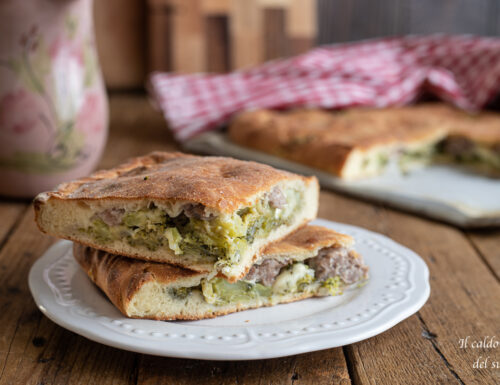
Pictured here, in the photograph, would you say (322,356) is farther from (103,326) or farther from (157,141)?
(157,141)

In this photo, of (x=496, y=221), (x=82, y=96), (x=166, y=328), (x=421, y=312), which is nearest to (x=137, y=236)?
(x=166, y=328)

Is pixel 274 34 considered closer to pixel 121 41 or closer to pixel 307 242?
pixel 121 41

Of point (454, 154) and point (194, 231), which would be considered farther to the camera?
point (454, 154)

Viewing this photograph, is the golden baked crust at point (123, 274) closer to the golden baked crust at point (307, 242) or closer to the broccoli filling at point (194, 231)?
the broccoli filling at point (194, 231)

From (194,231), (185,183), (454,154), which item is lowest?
(454,154)

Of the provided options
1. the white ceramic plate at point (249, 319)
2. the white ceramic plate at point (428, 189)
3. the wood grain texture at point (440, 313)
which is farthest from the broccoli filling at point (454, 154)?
the white ceramic plate at point (249, 319)

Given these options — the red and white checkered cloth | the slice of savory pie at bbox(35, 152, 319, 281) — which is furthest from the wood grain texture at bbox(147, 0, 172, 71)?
the slice of savory pie at bbox(35, 152, 319, 281)

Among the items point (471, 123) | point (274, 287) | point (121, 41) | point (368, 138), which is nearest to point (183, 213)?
point (274, 287)
